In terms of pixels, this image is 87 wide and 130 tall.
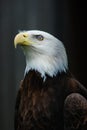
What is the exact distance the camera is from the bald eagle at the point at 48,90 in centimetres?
222

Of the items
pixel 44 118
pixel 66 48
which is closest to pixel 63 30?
pixel 66 48

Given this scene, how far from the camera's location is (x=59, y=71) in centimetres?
226

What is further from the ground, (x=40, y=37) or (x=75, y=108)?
(x=40, y=37)

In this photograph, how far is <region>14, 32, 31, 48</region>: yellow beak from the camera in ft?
7.25

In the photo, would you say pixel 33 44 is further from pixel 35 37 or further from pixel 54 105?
pixel 54 105

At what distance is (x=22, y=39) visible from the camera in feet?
7.29

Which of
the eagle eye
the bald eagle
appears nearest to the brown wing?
the bald eagle

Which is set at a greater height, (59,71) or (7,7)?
(7,7)

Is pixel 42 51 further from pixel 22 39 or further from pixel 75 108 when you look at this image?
pixel 75 108

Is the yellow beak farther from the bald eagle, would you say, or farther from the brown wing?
the brown wing

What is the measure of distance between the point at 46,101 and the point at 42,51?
124 millimetres

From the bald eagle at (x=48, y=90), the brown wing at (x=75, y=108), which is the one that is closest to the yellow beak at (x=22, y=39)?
the bald eagle at (x=48, y=90)

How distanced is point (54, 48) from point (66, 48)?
0.16 feet

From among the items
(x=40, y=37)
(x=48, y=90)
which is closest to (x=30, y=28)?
(x=40, y=37)
